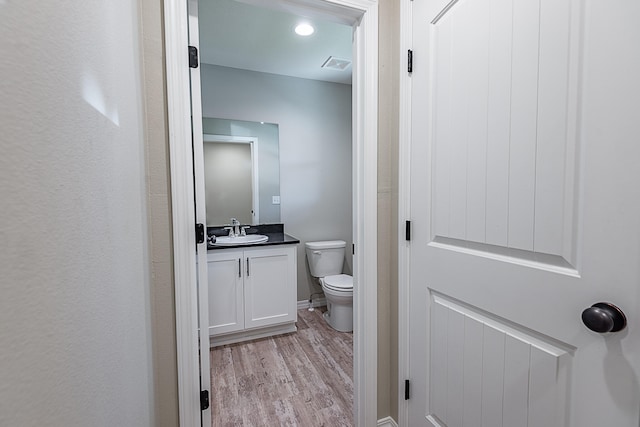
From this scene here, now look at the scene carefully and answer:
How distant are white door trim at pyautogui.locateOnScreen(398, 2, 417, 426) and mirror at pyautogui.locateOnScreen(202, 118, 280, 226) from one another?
5.98 feet

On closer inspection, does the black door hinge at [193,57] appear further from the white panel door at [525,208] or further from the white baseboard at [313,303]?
the white baseboard at [313,303]

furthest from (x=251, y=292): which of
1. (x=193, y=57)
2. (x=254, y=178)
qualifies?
(x=193, y=57)

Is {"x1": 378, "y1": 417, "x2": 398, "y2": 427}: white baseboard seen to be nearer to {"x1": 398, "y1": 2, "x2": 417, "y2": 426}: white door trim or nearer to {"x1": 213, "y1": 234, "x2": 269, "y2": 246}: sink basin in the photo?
{"x1": 398, "y1": 2, "x2": 417, "y2": 426}: white door trim

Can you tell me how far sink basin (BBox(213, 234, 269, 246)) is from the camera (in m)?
2.33

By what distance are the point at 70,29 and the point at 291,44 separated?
2.16m

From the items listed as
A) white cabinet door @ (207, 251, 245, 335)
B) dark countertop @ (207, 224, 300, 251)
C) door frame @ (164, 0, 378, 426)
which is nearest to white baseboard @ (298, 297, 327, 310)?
dark countertop @ (207, 224, 300, 251)

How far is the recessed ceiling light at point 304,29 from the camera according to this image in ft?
6.82

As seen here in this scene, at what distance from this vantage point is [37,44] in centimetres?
36

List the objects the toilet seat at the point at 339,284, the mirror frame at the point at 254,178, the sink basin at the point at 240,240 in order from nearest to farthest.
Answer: the sink basin at the point at 240,240
the toilet seat at the point at 339,284
the mirror frame at the point at 254,178

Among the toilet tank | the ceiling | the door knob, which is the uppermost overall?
the ceiling

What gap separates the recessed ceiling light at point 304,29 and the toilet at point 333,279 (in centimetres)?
185

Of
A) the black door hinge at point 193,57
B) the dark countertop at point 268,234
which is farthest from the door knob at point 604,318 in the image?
the dark countertop at point 268,234

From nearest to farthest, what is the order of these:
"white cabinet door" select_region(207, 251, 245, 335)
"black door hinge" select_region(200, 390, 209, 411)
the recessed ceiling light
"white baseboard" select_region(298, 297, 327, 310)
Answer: "black door hinge" select_region(200, 390, 209, 411) < the recessed ceiling light < "white cabinet door" select_region(207, 251, 245, 335) < "white baseboard" select_region(298, 297, 327, 310)

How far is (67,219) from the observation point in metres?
0.44
